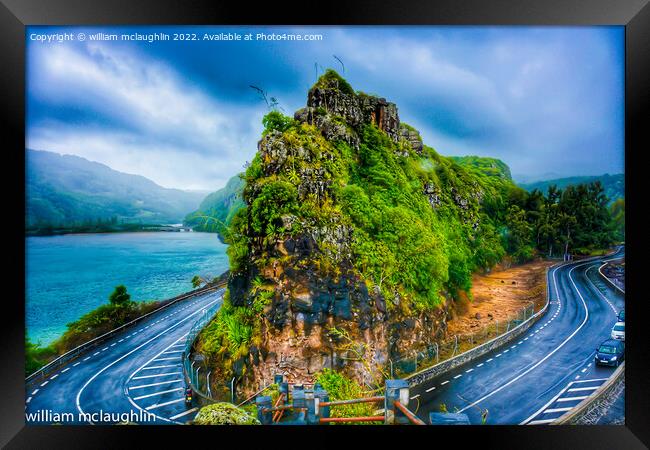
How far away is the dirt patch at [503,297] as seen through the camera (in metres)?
3.38

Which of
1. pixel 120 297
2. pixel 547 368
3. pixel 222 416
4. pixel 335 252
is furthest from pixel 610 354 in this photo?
pixel 120 297

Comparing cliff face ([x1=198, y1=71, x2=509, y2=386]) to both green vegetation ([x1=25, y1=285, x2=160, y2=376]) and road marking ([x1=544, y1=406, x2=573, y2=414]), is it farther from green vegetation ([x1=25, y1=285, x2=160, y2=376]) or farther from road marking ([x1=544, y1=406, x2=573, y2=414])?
road marking ([x1=544, y1=406, x2=573, y2=414])

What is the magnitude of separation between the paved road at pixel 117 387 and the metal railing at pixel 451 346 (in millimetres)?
2830

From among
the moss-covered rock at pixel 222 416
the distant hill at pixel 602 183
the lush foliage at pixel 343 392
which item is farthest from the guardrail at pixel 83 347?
the distant hill at pixel 602 183

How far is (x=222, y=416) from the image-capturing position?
2.92 meters

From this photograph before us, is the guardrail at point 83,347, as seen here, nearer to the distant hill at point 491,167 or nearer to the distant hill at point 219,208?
the distant hill at point 219,208

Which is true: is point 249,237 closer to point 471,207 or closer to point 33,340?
point 33,340

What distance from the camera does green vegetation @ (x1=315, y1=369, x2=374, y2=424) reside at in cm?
291

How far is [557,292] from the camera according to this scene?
3441 millimetres

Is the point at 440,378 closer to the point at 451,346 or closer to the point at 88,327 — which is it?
the point at 451,346

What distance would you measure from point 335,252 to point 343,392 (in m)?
1.80

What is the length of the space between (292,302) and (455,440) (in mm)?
2735
